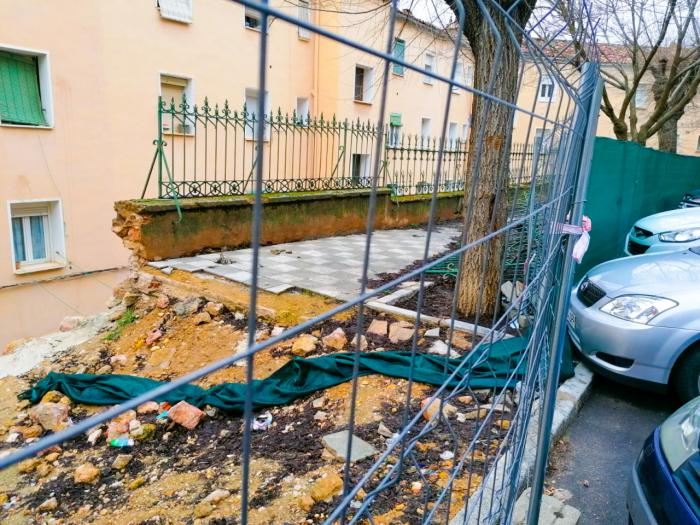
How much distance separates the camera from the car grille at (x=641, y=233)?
698 cm

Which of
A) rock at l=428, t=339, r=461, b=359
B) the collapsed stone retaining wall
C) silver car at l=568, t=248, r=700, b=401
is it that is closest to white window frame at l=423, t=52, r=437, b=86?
rock at l=428, t=339, r=461, b=359

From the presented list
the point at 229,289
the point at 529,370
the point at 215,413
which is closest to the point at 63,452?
the point at 215,413

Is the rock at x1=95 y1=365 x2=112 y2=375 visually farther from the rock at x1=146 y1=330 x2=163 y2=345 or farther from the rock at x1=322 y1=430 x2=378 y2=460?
the rock at x1=322 y1=430 x2=378 y2=460

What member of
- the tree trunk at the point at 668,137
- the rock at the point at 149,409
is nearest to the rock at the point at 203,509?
the rock at the point at 149,409

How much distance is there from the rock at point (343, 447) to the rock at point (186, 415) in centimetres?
97

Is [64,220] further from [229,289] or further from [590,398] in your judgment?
[590,398]

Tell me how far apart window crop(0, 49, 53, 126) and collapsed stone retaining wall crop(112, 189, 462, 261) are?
4990 mm

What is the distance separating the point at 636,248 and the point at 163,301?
21.1ft

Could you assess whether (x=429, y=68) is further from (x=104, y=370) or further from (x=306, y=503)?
(x=104, y=370)

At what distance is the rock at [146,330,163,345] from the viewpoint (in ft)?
16.3

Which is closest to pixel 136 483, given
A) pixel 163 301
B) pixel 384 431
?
pixel 384 431

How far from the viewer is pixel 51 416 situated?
12.0 ft

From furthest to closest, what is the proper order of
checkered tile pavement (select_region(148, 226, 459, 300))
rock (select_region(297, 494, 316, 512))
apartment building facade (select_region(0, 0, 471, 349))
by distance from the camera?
apartment building facade (select_region(0, 0, 471, 349)), checkered tile pavement (select_region(148, 226, 459, 300)), rock (select_region(297, 494, 316, 512))

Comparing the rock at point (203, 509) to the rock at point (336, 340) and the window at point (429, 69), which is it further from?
the window at point (429, 69)
